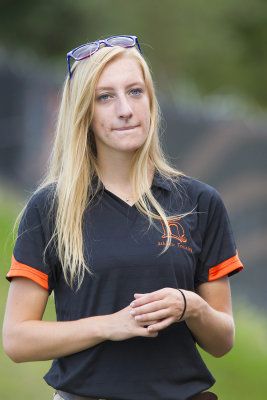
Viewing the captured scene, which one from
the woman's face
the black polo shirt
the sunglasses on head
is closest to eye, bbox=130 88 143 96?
the woman's face

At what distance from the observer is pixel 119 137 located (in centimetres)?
309

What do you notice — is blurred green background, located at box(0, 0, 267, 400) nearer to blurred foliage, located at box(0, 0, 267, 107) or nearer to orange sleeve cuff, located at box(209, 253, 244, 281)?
orange sleeve cuff, located at box(209, 253, 244, 281)

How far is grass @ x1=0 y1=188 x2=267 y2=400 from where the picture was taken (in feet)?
19.5

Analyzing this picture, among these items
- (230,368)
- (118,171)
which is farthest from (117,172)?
(230,368)

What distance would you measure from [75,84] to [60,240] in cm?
62

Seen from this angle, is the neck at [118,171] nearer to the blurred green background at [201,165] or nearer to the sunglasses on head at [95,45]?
the sunglasses on head at [95,45]

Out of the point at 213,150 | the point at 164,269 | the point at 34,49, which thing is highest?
the point at 164,269

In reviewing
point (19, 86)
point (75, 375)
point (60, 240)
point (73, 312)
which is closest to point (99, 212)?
point (60, 240)

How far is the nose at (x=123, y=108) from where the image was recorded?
304cm

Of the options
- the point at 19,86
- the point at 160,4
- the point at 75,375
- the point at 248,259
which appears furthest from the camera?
the point at 160,4

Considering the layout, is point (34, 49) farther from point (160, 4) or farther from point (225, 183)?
point (225, 183)

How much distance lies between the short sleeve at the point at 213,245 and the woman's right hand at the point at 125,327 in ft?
1.31

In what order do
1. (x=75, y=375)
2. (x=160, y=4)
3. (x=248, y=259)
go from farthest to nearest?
(x=160, y=4)
(x=248, y=259)
(x=75, y=375)

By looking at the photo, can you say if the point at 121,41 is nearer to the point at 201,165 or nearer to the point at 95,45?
the point at 95,45
